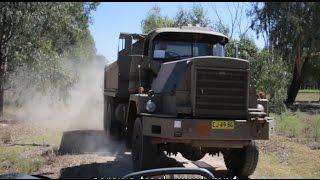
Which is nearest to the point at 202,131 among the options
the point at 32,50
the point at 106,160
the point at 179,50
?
the point at 179,50

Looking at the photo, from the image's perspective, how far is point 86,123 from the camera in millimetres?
24484

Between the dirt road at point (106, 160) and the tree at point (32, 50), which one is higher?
the tree at point (32, 50)

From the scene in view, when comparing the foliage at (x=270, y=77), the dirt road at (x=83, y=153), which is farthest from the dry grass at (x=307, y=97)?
the dirt road at (x=83, y=153)

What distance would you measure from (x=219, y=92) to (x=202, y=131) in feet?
2.81

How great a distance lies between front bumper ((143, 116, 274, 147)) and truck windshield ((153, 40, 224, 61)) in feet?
7.95

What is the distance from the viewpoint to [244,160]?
1030 centimetres

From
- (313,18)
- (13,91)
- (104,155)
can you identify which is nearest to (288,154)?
(104,155)

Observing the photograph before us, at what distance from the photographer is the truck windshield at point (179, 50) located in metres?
11.7

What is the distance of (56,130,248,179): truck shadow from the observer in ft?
33.4

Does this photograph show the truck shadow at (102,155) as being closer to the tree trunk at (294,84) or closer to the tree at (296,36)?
the tree at (296,36)

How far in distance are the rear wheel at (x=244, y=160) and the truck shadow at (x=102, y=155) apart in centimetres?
22

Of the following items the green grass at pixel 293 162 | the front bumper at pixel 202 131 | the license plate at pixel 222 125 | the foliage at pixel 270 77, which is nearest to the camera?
the front bumper at pixel 202 131

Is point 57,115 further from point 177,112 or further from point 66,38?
point 177,112

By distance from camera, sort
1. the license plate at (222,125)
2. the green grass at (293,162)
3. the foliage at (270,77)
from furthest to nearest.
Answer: the foliage at (270,77) → the green grass at (293,162) → the license plate at (222,125)
